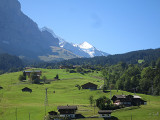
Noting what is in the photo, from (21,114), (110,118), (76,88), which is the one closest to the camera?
(110,118)

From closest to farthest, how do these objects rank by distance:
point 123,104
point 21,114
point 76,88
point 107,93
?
point 21,114
point 123,104
point 107,93
point 76,88

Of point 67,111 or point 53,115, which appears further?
point 67,111

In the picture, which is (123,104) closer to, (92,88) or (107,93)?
(107,93)

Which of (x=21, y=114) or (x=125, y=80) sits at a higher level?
(x=125, y=80)

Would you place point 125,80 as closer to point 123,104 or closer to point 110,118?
point 123,104

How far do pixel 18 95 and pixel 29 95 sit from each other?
6.04m

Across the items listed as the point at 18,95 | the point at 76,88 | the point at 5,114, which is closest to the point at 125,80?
the point at 76,88

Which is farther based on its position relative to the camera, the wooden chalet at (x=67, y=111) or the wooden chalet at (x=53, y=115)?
the wooden chalet at (x=67, y=111)

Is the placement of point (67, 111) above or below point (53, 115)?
above

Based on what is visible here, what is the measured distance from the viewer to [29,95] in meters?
134

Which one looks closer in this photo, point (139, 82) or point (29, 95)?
point (29, 95)

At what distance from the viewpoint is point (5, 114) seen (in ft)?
302

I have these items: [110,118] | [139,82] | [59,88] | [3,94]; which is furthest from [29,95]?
[139,82]

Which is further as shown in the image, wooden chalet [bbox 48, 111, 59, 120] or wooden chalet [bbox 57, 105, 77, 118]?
wooden chalet [bbox 57, 105, 77, 118]
